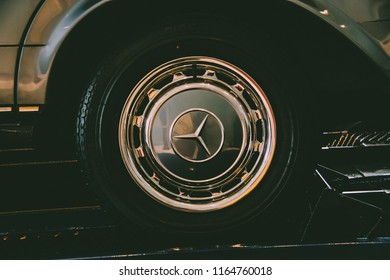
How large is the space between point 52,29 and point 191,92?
464 millimetres

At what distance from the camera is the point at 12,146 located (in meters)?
1.55

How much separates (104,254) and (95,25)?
71 cm

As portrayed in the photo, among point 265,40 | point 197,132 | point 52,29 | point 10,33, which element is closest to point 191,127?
point 197,132

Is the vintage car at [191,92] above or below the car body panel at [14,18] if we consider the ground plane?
below

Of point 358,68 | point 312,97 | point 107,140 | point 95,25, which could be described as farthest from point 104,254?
point 358,68

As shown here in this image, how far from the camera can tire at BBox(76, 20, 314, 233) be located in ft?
4.71

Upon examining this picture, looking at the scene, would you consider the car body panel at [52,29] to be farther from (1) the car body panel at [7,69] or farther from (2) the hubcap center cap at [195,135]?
(2) the hubcap center cap at [195,135]

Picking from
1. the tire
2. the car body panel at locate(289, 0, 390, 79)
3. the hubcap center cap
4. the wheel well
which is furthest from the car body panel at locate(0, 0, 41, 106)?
the car body panel at locate(289, 0, 390, 79)

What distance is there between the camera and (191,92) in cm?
146

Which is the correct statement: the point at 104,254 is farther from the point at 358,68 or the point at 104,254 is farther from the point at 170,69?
the point at 358,68

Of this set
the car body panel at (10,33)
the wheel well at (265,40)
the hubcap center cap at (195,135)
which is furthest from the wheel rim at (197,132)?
the car body panel at (10,33)

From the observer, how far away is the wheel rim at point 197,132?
1.45m

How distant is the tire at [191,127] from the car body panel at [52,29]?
153 millimetres
